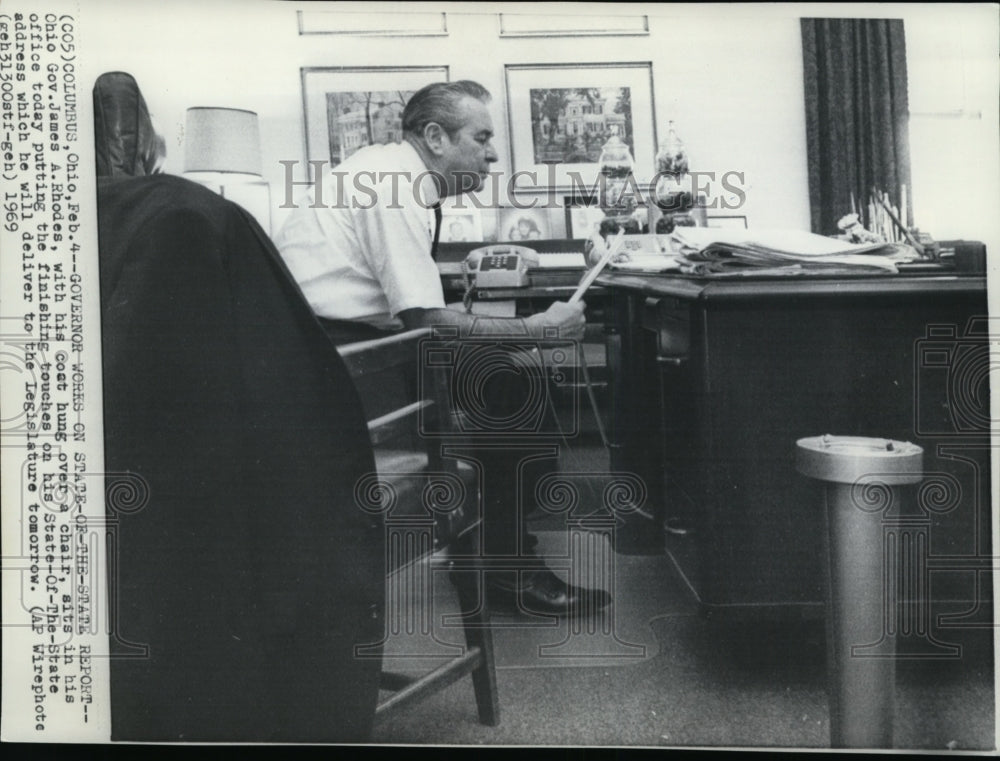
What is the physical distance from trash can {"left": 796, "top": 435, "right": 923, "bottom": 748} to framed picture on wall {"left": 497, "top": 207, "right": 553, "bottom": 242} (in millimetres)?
562

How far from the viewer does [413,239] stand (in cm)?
166

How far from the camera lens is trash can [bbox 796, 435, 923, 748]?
157 cm

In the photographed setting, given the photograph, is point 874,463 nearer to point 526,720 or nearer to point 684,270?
point 684,270

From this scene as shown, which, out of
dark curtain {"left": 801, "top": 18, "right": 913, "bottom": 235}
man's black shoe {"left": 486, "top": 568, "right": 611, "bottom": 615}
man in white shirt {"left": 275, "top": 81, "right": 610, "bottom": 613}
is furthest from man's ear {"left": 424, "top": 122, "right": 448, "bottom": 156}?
man's black shoe {"left": 486, "top": 568, "right": 611, "bottom": 615}

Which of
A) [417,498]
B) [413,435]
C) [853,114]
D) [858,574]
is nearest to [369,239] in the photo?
[413,435]

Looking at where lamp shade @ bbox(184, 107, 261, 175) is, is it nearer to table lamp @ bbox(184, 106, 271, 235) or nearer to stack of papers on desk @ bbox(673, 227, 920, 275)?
table lamp @ bbox(184, 106, 271, 235)

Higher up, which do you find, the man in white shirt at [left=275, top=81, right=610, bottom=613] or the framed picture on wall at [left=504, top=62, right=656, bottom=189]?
the framed picture on wall at [left=504, top=62, right=656, bottom=189]

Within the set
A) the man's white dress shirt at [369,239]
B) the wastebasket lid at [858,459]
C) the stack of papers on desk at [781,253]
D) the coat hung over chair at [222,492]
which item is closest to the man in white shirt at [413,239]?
the man's white dress shirt at [369,239]

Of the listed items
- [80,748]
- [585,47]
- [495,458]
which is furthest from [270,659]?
[585,47]

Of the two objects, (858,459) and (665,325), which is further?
(665,325)

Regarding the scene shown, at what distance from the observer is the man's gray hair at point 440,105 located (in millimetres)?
1653

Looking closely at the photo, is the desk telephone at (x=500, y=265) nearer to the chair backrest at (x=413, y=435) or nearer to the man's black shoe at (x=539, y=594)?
the chair backrest at (x=413, y=435)

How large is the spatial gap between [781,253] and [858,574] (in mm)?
553

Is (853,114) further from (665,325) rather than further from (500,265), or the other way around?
(500,265)
